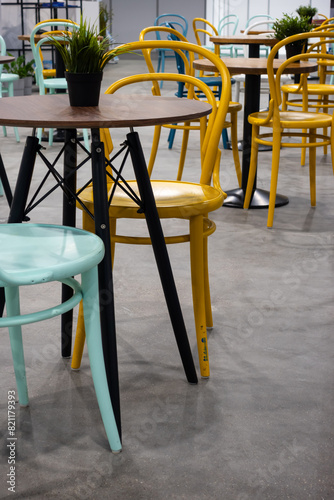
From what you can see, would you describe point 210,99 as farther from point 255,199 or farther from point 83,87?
point 255,199

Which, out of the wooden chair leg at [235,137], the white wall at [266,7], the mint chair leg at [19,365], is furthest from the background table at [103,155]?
the white wall at [266,7]

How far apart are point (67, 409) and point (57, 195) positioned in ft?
7.71

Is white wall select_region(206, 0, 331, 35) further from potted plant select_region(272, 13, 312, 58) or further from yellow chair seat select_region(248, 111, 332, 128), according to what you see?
yellow chair seat select_region(248, 111, 332, 128)

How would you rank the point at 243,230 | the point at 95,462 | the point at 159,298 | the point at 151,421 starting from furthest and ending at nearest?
1. the point at 243,230
2. the point at 159,298
3. the point at 151,421
4. the point at 95,462

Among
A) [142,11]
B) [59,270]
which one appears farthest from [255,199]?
[142,11]

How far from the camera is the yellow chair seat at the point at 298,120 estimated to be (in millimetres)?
3340

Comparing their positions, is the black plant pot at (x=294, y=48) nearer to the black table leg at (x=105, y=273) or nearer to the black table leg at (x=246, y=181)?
the black table leg at (x=246, y=181)

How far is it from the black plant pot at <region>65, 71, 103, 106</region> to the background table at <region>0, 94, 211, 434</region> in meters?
0.03

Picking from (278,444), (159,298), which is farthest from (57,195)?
(278,444)

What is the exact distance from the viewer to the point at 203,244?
2.00m

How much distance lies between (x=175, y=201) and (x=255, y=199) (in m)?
1.99

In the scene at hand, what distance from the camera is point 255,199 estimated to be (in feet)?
12.6

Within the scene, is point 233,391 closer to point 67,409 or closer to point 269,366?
point 269,366

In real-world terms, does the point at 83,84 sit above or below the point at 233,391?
above
